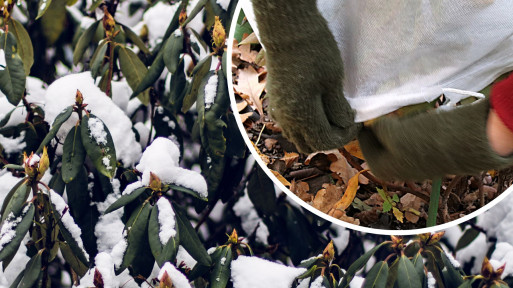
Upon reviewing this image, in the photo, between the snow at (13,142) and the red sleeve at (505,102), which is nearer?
the red sleeve at (505,102)

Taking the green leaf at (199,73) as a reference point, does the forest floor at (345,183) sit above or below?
below

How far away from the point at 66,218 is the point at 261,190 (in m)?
0.32

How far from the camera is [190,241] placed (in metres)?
0.81

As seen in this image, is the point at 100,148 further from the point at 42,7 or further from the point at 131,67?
the point at 42,7

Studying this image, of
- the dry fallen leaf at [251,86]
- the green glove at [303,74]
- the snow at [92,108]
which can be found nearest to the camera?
the green glove at [303,74]

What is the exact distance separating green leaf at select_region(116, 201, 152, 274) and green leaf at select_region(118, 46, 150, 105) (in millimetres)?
206

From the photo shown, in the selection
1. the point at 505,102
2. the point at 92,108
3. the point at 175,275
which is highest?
the point at 505,102

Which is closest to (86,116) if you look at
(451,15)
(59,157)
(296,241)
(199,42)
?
(59,157)

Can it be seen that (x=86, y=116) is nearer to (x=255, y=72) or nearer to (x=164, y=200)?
(x=164, y=200)

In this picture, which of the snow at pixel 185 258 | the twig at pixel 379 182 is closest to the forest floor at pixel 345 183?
the twig at pixel 379 182

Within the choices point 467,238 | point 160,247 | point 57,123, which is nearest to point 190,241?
point 160,247

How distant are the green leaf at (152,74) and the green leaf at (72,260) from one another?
28cm

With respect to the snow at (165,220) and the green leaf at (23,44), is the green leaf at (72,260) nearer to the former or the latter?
the snow at (165,220)

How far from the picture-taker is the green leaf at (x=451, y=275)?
34.7 inches
